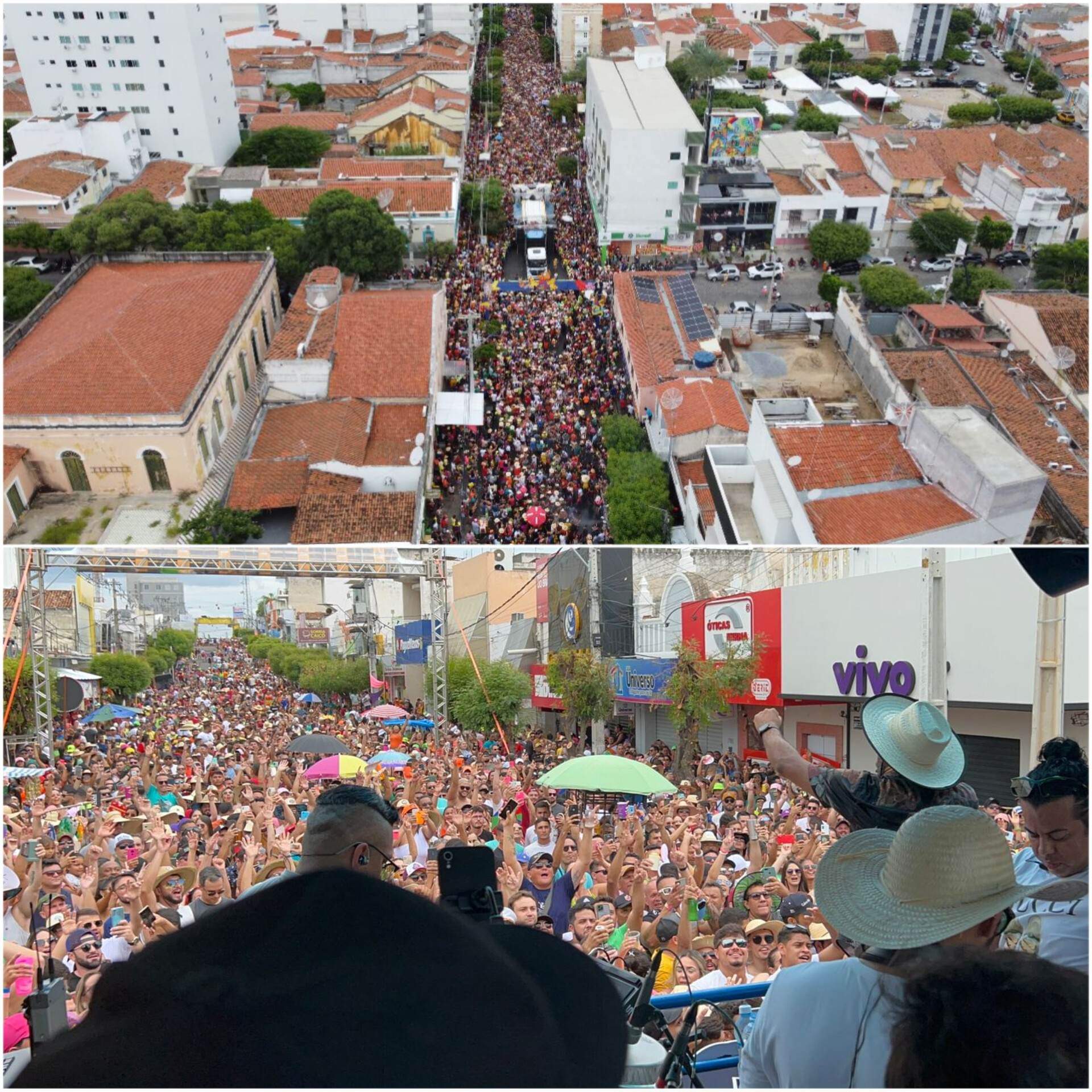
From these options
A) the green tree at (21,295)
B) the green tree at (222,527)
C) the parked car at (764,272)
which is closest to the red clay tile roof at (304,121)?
the green tree at (21,295)

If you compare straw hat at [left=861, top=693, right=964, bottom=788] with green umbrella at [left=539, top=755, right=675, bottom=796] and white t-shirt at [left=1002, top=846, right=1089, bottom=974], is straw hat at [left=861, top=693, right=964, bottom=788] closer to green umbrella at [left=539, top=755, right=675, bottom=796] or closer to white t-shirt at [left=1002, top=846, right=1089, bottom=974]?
white t-shirt at [left=1002, top=846, right=1089, bottom=974]

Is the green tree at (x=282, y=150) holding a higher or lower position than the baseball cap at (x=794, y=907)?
lower

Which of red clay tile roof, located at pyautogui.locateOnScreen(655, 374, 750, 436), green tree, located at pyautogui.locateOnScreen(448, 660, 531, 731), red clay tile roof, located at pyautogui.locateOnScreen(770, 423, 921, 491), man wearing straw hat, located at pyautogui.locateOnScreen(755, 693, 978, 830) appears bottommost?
red clay tile roof, located at pyautogui.locateOnScreen(655, 374, 750, 436)

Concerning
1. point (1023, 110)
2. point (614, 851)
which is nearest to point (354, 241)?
point (614, 851)

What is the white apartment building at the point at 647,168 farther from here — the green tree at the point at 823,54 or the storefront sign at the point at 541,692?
the storefront sign at the point at 541,692

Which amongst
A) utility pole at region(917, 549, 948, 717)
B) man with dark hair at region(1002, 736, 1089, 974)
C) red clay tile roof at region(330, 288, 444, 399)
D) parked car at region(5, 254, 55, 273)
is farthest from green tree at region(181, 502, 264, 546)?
parked car at region(5, 254, 55, 273)
